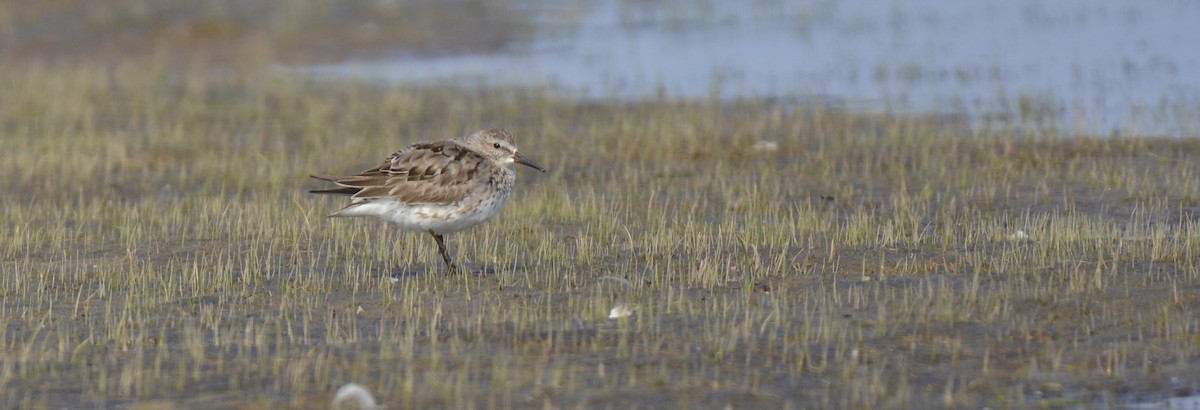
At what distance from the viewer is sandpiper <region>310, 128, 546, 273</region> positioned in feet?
38.8

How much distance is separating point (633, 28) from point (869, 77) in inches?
365

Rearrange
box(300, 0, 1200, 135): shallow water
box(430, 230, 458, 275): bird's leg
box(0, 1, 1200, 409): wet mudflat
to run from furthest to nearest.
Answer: box(300, 0, 1200, 135): shallow water → box(430, 230, 458, 275): bird's leg → box(0, 1, 1200, 409): wet mudflat

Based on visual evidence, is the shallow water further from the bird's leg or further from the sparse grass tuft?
the bird's leg

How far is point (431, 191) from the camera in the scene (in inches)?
464

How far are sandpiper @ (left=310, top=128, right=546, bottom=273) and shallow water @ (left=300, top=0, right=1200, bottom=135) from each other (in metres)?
9.53

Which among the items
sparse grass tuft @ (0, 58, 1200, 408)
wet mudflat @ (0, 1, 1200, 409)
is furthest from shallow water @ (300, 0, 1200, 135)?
sparse grass tuft @ (0, 58, 1200, 408)

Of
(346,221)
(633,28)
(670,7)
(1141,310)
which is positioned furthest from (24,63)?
(1141,310)

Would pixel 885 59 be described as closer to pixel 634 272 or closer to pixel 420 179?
pixel 634 272

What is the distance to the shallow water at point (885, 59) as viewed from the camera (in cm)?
2252

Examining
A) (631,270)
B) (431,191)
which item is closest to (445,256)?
(431,191)

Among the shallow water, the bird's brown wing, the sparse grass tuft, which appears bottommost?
the sparse grass tuft

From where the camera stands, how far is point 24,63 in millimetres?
29516

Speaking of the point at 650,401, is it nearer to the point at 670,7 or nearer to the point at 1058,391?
the point at 1058,391

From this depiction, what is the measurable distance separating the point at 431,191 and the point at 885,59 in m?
17.2
